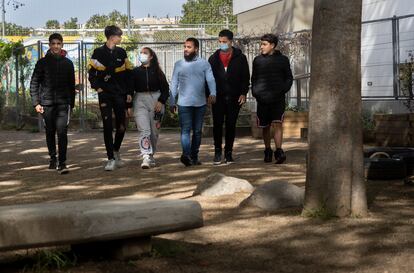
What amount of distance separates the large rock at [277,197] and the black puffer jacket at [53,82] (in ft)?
14.0

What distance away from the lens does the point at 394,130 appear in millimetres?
14297

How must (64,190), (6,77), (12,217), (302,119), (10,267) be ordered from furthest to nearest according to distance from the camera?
(6,77) → (302,119) → (64,190) → (10,267) → (12,217)

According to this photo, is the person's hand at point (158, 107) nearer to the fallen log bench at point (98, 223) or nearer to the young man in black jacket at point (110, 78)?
the young man in black jacket at point (110, 78)

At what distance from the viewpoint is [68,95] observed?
1141 cm

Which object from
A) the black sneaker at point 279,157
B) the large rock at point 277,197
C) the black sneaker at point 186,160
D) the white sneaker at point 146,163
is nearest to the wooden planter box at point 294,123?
the black sneaker at point 279,157

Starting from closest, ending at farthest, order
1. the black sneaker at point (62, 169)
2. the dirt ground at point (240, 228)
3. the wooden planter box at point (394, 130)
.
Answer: the dirt ground at point (240, 228) → the black sneaker at point (62, 169) → the wooden planter box at point (394, 130)

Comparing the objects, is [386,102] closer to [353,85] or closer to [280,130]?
[280,130]

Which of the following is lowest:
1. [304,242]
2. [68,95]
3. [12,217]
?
[304,242]

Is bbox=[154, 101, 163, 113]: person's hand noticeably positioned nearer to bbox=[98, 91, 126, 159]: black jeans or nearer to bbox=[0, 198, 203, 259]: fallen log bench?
bbox=[98, 91, 126, 159]: black jeans

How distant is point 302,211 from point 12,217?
308 cm

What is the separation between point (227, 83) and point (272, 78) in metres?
0.64

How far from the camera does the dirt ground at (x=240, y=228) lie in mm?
5598

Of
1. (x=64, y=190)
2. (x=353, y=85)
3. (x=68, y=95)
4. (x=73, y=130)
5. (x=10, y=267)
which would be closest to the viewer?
(x=10, y=267)

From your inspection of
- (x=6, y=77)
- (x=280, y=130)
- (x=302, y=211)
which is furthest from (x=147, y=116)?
(x=6, y=77)
